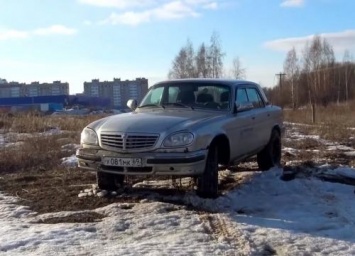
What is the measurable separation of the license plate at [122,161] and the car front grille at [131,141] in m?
0.14

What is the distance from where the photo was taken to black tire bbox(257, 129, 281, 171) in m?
9.67

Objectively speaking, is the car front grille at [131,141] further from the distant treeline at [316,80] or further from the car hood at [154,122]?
the distant treeline at [316,80]

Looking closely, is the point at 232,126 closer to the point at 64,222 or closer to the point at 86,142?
the point at 86,142

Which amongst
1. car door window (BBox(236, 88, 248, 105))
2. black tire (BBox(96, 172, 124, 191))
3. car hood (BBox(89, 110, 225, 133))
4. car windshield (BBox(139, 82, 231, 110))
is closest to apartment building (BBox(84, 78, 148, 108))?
car door window (BBox(236, 88, 248, 105))

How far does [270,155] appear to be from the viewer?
970 centimetres

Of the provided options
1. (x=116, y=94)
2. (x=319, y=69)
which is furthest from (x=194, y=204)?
(x=116, y=94)

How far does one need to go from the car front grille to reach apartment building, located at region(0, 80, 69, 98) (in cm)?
12200

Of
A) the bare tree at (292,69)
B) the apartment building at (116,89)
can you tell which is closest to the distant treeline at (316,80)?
the bare tree at (292,69)

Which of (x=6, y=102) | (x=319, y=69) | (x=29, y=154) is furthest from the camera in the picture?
(x=6, y=102)

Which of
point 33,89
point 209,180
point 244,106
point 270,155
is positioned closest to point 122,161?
point 209,180

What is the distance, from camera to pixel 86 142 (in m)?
7.34

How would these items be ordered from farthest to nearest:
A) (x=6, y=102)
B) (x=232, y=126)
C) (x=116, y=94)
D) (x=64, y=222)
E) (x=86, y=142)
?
(x=116, y=94)
(x=6, y=102)
(x=232, y=126)
(x=86, y=142)
(x=64, y=222)

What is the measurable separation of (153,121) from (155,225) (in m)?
1.65

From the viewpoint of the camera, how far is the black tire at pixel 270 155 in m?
9.67
